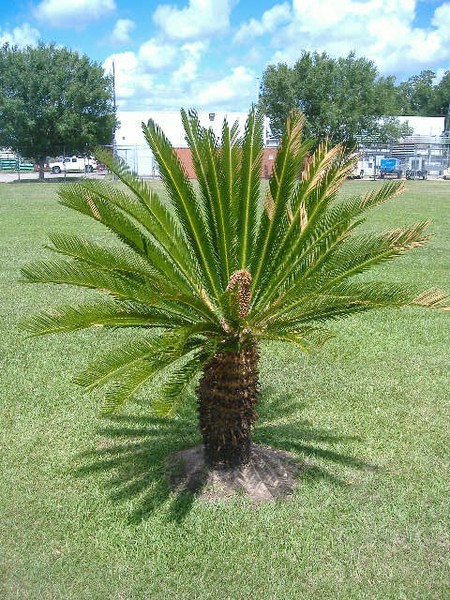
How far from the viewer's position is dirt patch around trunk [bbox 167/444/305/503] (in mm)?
4273

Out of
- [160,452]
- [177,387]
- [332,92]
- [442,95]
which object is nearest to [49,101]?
[332,92]

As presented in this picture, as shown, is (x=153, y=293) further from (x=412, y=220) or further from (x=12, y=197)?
(x=12, y=197)

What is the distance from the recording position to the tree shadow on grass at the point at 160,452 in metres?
4.26

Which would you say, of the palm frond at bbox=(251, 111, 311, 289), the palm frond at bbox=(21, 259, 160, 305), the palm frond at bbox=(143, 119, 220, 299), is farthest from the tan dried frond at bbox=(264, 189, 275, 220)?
the palm frond at bbox=(21, 259, 160, 305)

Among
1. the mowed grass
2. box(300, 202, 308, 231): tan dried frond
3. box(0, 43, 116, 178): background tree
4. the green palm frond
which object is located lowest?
the mowed grass

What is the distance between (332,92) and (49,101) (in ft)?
68.6

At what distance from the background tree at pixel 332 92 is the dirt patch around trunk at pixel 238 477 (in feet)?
146

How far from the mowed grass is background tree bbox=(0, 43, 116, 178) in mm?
34835

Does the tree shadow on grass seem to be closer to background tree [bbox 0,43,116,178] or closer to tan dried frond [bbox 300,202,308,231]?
tan dried frond [bbox 300,202,308,231]

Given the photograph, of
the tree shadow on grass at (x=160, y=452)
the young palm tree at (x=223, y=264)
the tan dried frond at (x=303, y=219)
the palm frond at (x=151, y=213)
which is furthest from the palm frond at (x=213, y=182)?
the tree shadow on grass at (x=160, y=452)

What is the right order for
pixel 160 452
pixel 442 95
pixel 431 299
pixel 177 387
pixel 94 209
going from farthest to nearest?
pixel 442 95 < pixel 160 452 < pixel 431 299 < pixel 94 209 < pixel 177 387

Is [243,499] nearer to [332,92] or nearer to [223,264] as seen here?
[223,264]

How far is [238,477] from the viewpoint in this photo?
171 inches

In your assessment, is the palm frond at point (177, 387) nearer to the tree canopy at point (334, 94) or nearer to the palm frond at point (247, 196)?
the palm frond at point (247, 196)
